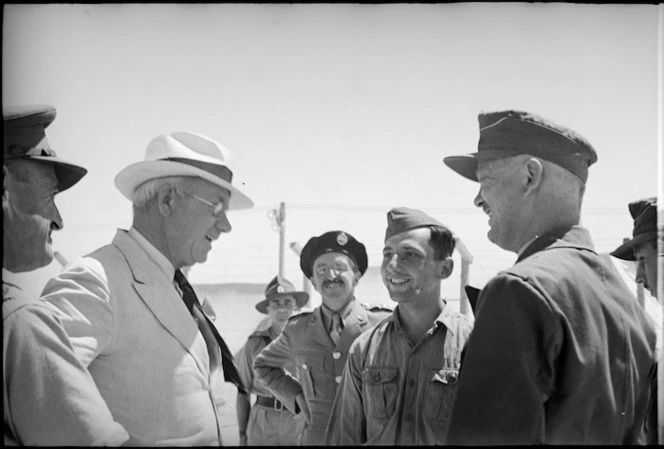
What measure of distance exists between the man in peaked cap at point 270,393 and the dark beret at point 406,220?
790mm

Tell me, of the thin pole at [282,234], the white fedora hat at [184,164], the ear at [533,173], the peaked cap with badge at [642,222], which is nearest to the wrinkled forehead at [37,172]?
the white fedora hat at [184,164]

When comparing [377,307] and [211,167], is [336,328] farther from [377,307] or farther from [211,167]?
[211,167]

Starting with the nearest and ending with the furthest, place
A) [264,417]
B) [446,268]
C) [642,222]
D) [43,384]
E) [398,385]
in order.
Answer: [43,384]
[398,385]
[642,222]
[446,268]
[264,417]

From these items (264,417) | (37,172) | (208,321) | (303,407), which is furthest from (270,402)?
(37,172)

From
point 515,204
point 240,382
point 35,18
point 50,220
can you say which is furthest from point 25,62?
point 515,204

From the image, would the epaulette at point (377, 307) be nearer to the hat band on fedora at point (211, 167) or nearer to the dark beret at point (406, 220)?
the dark beret at point (406, 220)

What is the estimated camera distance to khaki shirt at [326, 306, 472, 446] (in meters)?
4.03

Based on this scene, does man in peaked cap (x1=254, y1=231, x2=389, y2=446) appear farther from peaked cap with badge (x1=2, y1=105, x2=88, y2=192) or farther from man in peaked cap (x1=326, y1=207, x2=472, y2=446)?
peaked cap with badge (x1=2, y1=105, x2=88, y2=192)

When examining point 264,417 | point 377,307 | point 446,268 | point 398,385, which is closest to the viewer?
point 398,385

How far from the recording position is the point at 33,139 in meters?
3.95

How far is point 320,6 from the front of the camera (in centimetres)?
404

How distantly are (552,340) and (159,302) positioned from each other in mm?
1825

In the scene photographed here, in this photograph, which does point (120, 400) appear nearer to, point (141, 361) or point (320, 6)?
point (141, 361)

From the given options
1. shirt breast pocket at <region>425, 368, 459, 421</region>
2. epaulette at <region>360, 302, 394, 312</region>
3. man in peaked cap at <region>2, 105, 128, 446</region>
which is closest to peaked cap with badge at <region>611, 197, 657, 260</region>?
shirt breast pocket at <region>425, 368, 459, 421</region>
